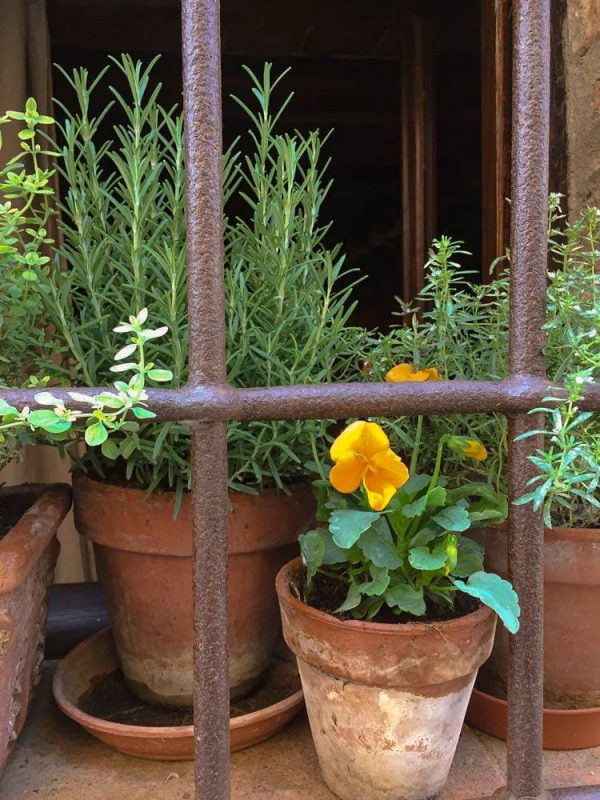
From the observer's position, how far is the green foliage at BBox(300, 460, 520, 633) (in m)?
0.70

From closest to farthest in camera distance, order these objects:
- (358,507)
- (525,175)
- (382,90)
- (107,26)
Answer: (525,175), (358,507), (107,26), (382,90)

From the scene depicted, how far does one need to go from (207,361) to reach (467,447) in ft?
1.05

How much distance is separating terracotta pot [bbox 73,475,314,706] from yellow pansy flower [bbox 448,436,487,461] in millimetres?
202

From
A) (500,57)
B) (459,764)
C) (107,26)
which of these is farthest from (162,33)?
(459,764)

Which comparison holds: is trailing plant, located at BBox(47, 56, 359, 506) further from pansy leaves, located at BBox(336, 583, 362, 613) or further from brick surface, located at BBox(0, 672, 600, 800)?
brick surface, located at BBox(0, 672, 600, 800)

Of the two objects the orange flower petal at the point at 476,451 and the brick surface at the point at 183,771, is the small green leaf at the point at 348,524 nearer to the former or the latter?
the orange flower petal at the point at 476,451

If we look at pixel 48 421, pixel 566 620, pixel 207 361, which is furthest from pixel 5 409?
Answer: pixel 566 620

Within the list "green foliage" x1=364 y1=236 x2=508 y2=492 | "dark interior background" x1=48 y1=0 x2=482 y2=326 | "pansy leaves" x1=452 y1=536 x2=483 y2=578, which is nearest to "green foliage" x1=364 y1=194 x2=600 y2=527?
"green foliage" x1=364 y1=236 x2=508 y2=492

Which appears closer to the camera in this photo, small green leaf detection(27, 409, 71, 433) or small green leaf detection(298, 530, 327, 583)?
small green leaf detection(27, 409, 71, 433)

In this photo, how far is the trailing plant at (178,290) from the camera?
0.80m

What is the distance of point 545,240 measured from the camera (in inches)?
25.6

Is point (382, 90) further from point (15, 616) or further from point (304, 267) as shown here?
point (15, 616)

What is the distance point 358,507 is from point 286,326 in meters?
0.23

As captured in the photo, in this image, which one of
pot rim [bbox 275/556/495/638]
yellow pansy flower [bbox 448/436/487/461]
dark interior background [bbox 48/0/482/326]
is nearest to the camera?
pot rim [bbox 275/556/495/638]
